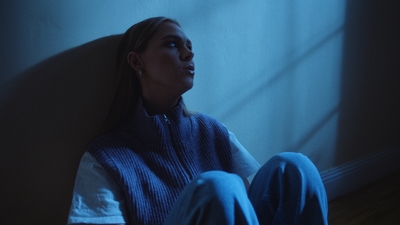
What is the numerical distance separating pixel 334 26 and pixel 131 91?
1.27m

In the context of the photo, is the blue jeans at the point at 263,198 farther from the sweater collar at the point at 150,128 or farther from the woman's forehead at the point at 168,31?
the woman's forehead at the point at 168,31

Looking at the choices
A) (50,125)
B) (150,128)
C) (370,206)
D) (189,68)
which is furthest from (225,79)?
(370,206)

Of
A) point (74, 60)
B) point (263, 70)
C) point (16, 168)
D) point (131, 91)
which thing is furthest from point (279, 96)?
point (16, 168)

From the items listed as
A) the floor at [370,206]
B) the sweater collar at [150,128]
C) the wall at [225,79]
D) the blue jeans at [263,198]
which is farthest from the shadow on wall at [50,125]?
the floor at [370,206]

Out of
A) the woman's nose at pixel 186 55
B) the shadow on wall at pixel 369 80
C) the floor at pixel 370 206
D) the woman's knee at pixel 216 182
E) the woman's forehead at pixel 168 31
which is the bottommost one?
the floor at pixel 370 206

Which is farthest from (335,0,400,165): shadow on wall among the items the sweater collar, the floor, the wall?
the sweater collar

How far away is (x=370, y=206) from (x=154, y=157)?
1.39 m

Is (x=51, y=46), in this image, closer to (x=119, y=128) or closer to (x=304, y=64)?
(x=119, y=128)

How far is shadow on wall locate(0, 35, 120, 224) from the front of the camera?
0.81 metres

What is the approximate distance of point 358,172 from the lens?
1906 mm

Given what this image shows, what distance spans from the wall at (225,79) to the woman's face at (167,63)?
0.14m

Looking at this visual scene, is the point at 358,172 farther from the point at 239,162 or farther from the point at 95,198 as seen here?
the point at 95,198

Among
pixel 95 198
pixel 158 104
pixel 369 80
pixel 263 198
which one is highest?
pixel 158 104

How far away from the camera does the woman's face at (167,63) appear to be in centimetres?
89
